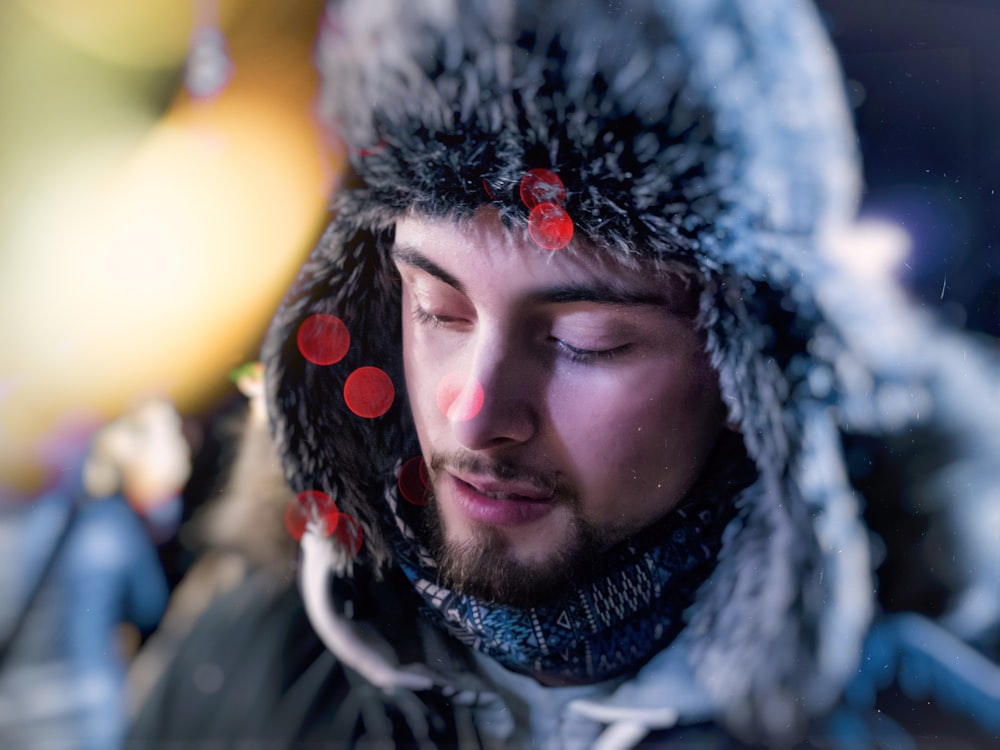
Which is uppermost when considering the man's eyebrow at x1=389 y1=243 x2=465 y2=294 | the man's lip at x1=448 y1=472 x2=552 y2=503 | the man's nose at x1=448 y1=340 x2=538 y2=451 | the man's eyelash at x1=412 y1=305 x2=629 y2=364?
the man's eyebrow at x1=389 y1=243 x2=465 y2=294

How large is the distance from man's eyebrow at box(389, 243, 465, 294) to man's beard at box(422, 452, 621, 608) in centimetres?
30

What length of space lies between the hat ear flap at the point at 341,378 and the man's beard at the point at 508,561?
105 mm

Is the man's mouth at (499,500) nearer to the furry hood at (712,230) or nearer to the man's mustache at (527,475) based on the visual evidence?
the man's mustache at (527,475)

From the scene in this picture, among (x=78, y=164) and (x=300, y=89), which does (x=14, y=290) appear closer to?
(x=78, y=164)

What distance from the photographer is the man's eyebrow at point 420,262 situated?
121 centimetres

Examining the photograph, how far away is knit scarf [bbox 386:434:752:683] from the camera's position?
4.05 feet

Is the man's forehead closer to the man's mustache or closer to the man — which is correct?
the man

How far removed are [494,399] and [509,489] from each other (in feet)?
0.50

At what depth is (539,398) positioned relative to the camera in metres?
1.20

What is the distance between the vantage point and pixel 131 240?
4.25 feet

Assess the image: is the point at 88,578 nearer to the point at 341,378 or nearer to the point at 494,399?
the point at 341,378

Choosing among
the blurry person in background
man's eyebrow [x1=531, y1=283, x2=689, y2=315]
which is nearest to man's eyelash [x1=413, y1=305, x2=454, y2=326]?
man's eyebrow [x1=531, y1=283, x2=689, y2=315]

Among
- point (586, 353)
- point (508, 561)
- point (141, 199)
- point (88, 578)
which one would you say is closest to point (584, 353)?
point (586, 353)

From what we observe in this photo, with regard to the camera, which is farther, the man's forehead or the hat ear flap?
the hat ear flap
